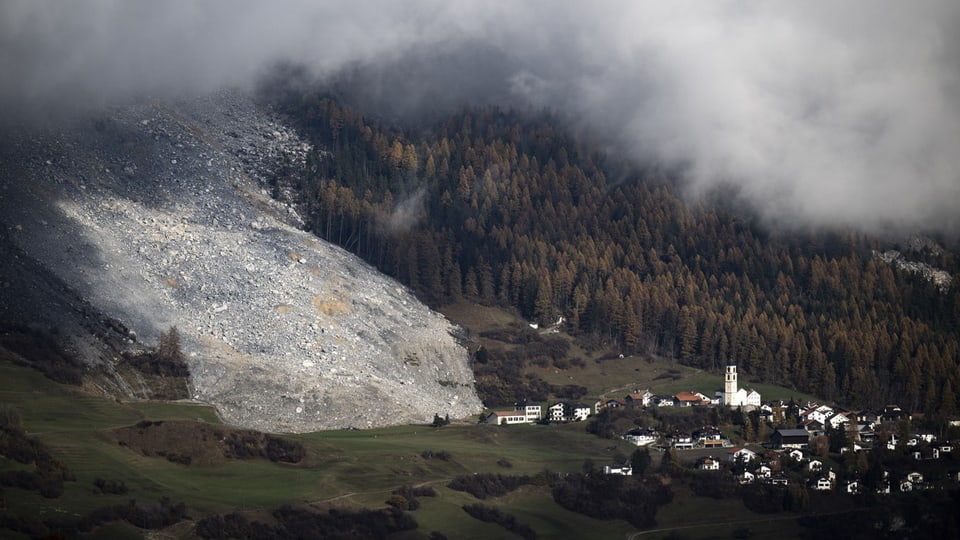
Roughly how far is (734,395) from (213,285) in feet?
180

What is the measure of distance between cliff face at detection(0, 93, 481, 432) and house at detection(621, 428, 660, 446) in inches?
710

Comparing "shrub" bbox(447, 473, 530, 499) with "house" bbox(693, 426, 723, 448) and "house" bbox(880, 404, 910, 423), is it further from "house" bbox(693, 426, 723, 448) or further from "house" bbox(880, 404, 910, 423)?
"house" bbox(880, 404, 910, 423)

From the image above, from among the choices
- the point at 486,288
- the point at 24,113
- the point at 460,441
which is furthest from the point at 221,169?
the point at 460,441

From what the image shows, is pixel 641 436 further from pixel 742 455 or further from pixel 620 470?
pixel 620 470

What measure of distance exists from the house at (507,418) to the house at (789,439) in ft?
80.3

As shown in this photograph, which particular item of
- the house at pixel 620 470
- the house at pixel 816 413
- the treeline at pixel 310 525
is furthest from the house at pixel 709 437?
the treeline at pixel 310 525

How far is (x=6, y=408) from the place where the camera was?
114 meters

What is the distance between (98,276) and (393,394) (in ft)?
102

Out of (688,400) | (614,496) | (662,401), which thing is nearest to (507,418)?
(662,401)

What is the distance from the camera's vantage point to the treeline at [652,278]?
167500mm

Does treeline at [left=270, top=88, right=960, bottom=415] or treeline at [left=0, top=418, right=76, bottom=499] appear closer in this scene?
treeline at [left=0, top=418, right=76, bottom=499]

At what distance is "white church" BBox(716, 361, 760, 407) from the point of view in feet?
506

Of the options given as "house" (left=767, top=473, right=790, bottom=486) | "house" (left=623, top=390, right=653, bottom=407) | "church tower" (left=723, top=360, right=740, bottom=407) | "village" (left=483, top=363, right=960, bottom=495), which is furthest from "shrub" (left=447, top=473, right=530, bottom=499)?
"church tower" (left=723, top=360, right=740, bottom=407)

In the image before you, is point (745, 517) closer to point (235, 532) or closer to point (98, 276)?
point (235, 532)
